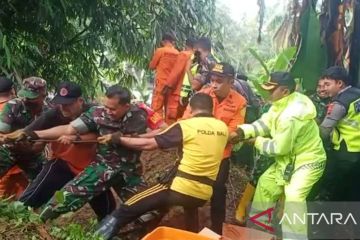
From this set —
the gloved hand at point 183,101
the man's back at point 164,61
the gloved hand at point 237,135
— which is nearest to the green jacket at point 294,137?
the gloved hand at point 237,135

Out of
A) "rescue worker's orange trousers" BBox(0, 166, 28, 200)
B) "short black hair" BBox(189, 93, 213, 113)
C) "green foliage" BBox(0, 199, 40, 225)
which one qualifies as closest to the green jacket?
"short black hair" BBox(189, 93, 213, 113)

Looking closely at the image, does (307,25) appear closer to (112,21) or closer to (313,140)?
(313,140)

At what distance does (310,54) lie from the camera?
536 centimetres

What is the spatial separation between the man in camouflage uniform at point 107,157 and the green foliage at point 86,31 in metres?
2.11

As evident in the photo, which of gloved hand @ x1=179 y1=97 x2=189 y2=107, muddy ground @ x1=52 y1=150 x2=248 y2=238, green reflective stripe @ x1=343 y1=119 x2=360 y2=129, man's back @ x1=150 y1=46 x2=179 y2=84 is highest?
man's back @ x1=150 y1=46 x2=179 y2=84

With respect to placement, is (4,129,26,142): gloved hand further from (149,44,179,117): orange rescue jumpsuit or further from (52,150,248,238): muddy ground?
(149,44,179,117): orange rescue jumpsuit

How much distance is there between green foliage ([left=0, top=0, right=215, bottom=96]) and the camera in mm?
6688

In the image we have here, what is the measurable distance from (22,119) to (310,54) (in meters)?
2.76

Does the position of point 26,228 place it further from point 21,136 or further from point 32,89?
point 32,89

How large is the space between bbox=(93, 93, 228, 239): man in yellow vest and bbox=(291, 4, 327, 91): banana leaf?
5.00 feet

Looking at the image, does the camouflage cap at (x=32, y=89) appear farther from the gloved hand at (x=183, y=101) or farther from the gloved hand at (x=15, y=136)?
the gloved hand at (x=183, y=101)

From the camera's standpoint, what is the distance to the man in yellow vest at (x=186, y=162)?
4.00 meters

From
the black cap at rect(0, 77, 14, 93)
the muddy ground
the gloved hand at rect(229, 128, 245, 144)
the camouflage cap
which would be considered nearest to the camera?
the gloved hand at rect(229, 128, 245, 144)

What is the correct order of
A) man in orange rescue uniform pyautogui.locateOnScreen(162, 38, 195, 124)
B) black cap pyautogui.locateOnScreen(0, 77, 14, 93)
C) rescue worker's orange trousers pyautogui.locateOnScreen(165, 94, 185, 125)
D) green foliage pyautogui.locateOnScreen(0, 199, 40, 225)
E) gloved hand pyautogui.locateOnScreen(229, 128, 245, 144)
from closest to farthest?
green foliage pyautogui.locateOnScreen(0, 199, 40, 225) → gloved hand pyautogui.locateOnScreen(229, 128, 245, 144) → black cap pyautogui.locateOnScreen(0, 77, 14, 93) → man in orange rescue uniform pyautogui.locateOnScreen(162, 38, 195, 124) → rescue worker's orange trousers pyautogui.locateOnScreen(165, 94, 185, 125)
